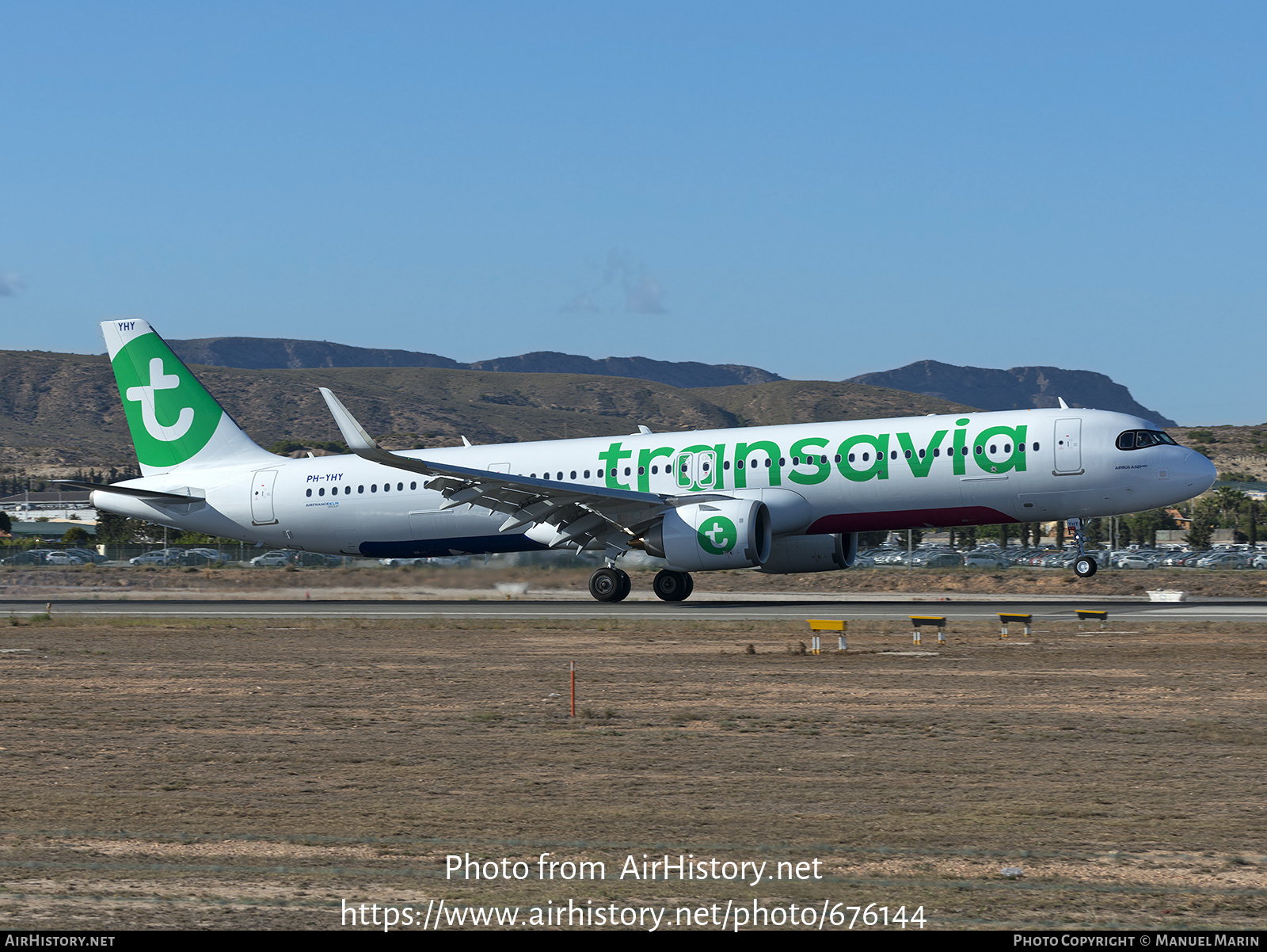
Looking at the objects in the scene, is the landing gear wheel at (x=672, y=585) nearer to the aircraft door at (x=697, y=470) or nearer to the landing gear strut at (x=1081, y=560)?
the aircraft door at (x=697, y=470)

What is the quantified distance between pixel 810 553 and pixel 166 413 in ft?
68.2

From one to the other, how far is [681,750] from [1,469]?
678 ft

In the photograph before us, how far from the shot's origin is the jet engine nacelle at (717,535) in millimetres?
32844

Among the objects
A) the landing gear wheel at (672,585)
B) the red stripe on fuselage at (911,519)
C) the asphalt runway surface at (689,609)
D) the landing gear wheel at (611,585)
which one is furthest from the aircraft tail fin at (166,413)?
the red stripe on fuselage at (911,519)

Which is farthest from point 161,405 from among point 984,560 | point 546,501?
point 984,560

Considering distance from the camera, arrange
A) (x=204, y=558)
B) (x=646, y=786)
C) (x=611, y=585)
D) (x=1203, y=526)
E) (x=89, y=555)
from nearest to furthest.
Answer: (x=646, y=786), (x=611, y=585), (x=204, y=558), (x=89, y=555), (x=1203, y=526)

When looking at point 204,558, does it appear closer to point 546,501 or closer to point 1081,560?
point 546,501

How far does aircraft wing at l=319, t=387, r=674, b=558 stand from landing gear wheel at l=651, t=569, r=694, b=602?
5.72 feet

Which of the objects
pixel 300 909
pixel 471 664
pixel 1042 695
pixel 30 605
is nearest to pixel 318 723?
pixel 471 664

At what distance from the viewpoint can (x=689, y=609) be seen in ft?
113

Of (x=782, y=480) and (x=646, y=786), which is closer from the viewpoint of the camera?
(x=646, y=786)

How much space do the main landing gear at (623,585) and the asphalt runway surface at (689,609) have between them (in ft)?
1.09

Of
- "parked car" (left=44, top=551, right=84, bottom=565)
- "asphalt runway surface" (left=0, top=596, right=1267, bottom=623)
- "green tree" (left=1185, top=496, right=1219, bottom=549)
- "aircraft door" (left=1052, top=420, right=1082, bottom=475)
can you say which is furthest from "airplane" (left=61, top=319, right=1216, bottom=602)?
"green tree" (left=1185, top=496, right=1219, bottom=549)

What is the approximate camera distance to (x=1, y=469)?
19575cm
